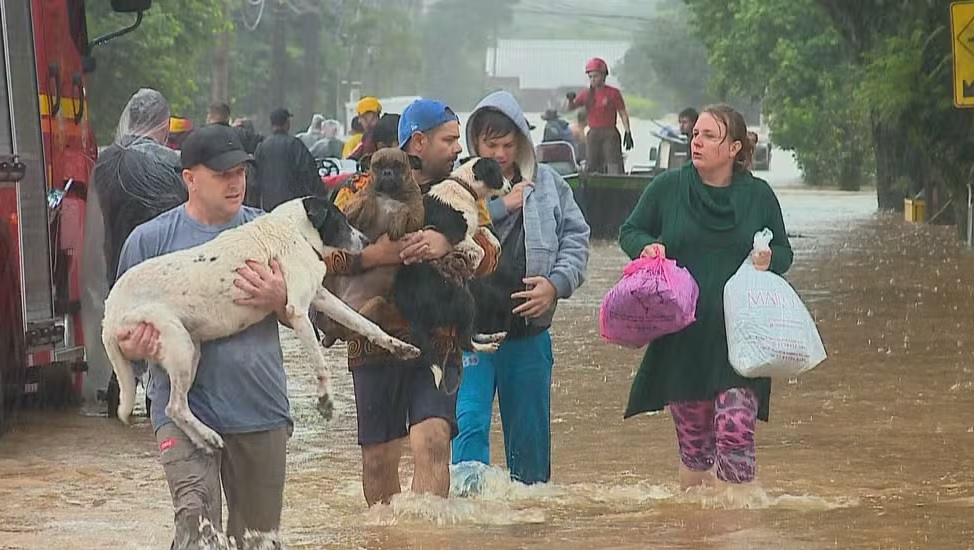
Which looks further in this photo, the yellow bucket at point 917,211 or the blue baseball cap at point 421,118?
the yellow bucket at point 917,211

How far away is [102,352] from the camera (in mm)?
11977

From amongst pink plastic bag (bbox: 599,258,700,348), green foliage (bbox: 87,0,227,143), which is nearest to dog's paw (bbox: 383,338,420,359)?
pink plastic bag (bbox: 599,258,700,348)

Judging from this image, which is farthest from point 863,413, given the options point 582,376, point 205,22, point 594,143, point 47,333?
point 205,22

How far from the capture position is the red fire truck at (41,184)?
34.5ft

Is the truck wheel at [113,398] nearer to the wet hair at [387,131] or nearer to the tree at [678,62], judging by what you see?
the wet hair at [387,131]

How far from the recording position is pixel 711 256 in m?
8.02

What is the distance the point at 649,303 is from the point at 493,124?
917 millimetres

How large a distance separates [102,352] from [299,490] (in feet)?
10.1

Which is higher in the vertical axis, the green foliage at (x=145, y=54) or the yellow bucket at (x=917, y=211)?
the green foliage at (x=145, y=54)

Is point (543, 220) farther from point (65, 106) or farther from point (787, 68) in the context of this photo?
point (787, 68)

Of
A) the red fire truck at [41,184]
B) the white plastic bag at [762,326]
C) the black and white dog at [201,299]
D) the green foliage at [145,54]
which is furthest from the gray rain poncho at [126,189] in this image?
the green foliage at [145,54]

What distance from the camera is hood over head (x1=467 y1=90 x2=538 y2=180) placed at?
7836mm

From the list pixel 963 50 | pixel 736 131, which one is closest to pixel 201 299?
pixel 736 131

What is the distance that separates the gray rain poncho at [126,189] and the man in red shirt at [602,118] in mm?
14608
